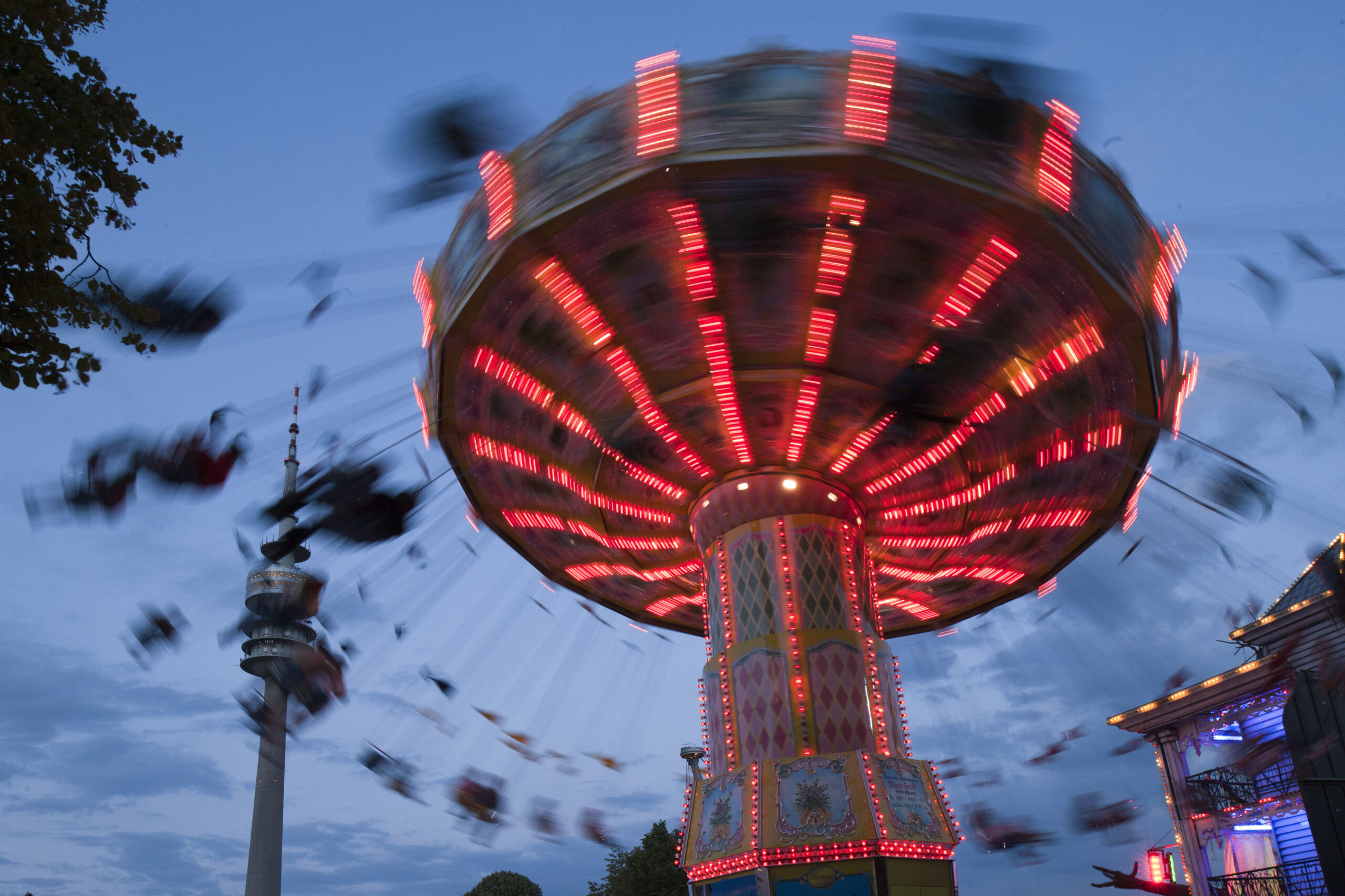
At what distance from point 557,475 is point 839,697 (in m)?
5.43

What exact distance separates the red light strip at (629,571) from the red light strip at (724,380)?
3.65 m

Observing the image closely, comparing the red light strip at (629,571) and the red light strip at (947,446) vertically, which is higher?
the red light strip at (947,446)

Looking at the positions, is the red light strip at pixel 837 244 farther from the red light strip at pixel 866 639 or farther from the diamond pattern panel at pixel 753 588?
the red light strip at pixel 866 639

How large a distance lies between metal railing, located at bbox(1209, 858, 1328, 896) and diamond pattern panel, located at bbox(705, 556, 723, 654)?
9849 mm

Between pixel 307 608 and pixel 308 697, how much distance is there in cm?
399

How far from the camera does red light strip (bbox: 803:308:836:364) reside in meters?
12.6

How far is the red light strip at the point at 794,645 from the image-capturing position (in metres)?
A: 13.5

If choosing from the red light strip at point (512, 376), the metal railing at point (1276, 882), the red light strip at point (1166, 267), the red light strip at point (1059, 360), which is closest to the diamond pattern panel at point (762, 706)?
the red light strip at point (512, 376)

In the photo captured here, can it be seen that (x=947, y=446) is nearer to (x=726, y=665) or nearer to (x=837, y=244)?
(x=726, y=665)

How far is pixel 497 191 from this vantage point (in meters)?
11.1

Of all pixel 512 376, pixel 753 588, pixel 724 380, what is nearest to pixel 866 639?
pixel 753 588

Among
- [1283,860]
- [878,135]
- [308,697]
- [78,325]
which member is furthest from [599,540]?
[1283,860]

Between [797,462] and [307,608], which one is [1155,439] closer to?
[797,462]

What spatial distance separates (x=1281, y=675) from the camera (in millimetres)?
17062
